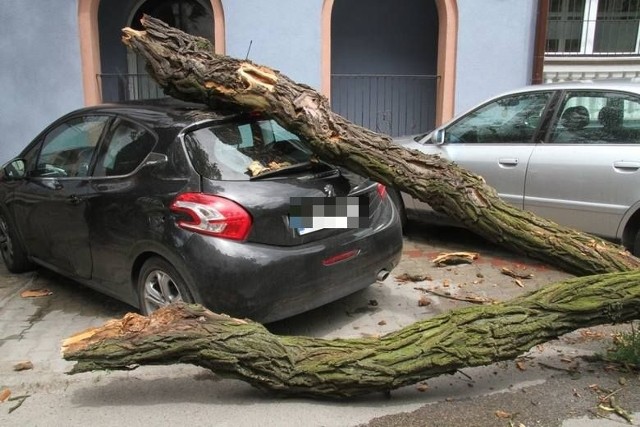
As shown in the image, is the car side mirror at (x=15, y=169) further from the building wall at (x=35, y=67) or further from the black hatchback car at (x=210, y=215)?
the building wall at (x=35, y=67)

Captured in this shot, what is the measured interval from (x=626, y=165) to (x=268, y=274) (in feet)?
10.4

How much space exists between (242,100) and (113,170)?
3.30 feet

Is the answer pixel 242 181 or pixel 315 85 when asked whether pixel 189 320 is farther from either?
pixel 315 85

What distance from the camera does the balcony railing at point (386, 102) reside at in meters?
10.5

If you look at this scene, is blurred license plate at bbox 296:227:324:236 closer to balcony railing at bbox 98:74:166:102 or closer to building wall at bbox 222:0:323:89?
building wall at bbox 222:0:323:89

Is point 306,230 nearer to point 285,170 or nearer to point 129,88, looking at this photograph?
point 285,170

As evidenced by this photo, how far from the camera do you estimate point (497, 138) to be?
579cm

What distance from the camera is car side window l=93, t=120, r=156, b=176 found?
3946 mm

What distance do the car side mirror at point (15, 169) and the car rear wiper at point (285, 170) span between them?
2.46 meters

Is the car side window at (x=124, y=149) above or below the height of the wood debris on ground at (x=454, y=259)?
above

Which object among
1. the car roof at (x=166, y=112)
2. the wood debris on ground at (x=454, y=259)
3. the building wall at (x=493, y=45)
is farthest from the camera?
the building wall at (x=493, y=45)

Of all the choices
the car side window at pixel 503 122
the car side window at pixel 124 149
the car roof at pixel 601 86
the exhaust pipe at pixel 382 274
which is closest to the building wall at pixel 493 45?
the car side window at pixel 503 122

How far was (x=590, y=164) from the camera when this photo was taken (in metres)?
5.05

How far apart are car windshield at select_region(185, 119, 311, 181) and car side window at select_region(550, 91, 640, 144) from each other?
2548 millimetres
